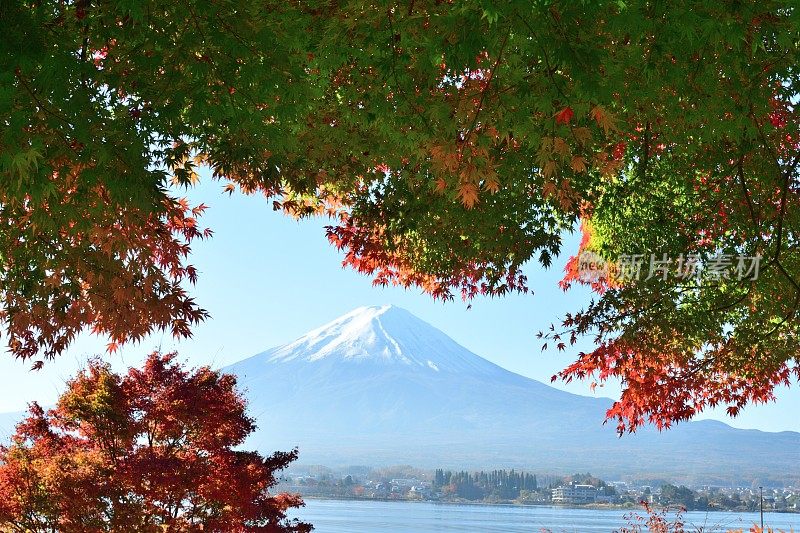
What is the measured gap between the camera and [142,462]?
8.71 metres

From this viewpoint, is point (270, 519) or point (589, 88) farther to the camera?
point (270, 519)

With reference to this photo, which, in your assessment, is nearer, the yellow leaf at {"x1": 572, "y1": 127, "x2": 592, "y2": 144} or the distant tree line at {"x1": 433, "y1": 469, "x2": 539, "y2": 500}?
the yellow leaf at {"x1": 572, "y1": 127, "x2": 592, "y2": 144}

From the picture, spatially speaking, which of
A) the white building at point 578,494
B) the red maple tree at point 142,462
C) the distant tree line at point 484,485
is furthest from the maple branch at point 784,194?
the distant tree line at point 484,485

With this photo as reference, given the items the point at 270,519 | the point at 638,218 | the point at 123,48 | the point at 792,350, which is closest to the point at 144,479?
the point at 270,519

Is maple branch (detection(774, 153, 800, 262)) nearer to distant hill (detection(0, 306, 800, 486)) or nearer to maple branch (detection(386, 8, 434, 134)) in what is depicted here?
maple branch (detection(386, 8, 434, 134))

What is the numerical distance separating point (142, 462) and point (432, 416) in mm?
131520

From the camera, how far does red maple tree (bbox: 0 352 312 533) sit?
28.5 ft

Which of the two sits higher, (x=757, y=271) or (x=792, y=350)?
(x=757, y=271)

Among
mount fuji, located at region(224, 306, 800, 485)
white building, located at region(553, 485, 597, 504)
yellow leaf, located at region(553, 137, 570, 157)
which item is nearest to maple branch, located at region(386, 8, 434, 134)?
yellow leaf, located at region(553, 137, 570, 157)

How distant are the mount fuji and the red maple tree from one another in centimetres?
10992

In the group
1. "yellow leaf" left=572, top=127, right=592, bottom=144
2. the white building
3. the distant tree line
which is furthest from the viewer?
the distant tree line

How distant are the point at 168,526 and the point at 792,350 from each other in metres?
7.67

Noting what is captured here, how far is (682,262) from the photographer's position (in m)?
8.92

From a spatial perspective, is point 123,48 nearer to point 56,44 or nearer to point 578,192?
point 56,44
